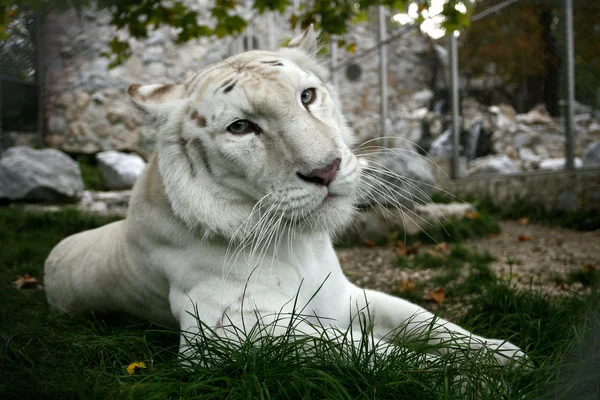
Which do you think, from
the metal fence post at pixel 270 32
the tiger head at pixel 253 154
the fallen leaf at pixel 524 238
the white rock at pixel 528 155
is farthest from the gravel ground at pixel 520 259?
the metal fence post at pixel 270 32

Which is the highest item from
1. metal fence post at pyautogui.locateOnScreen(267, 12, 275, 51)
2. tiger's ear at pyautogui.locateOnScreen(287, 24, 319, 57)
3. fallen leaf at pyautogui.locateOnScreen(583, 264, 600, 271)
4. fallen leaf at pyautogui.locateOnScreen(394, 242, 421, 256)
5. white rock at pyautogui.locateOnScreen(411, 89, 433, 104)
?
metal fence post at pyautogui.locateOnScreen(267, 12, 275, 51)

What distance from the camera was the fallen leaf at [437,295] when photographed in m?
3.35

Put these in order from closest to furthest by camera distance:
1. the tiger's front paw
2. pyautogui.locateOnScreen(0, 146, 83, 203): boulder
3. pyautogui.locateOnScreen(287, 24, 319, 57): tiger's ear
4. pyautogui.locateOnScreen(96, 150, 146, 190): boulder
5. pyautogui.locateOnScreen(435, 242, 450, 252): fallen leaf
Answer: the tiger's front paw
pyautogui.locateOnScreen(287, 24, 319, 57): tiger's ear
pyautogui.locateOnScreen(435, 242, 450, 252): fallen leaf
pyautogui.locateOnScreen(0, 146, 83, 203): boulder
pyautogui.locateOnScreen(96, 150, 146, 190): boulder

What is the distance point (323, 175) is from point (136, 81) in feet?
35.4

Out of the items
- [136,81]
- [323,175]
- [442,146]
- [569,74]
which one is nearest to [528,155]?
[569,74]

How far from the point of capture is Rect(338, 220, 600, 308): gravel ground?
12.2ft

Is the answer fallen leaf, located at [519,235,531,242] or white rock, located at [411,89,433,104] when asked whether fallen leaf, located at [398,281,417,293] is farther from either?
white rock, located at [411,89,433,104]

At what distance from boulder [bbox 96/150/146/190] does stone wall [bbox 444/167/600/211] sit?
20.2ft

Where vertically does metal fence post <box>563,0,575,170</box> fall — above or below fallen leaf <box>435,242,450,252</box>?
above

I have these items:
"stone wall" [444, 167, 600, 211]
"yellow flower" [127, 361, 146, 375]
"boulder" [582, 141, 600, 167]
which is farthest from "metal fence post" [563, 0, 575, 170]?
"yellow flower" [127, 361, 146, 375]

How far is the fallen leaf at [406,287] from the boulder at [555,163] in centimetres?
368

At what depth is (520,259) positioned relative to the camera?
4426 millimetres

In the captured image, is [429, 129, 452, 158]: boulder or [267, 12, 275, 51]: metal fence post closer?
[429, 129, 452, 158]: boulder

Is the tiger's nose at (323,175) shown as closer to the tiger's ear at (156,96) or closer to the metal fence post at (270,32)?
the tiger's ear at (156,96)
